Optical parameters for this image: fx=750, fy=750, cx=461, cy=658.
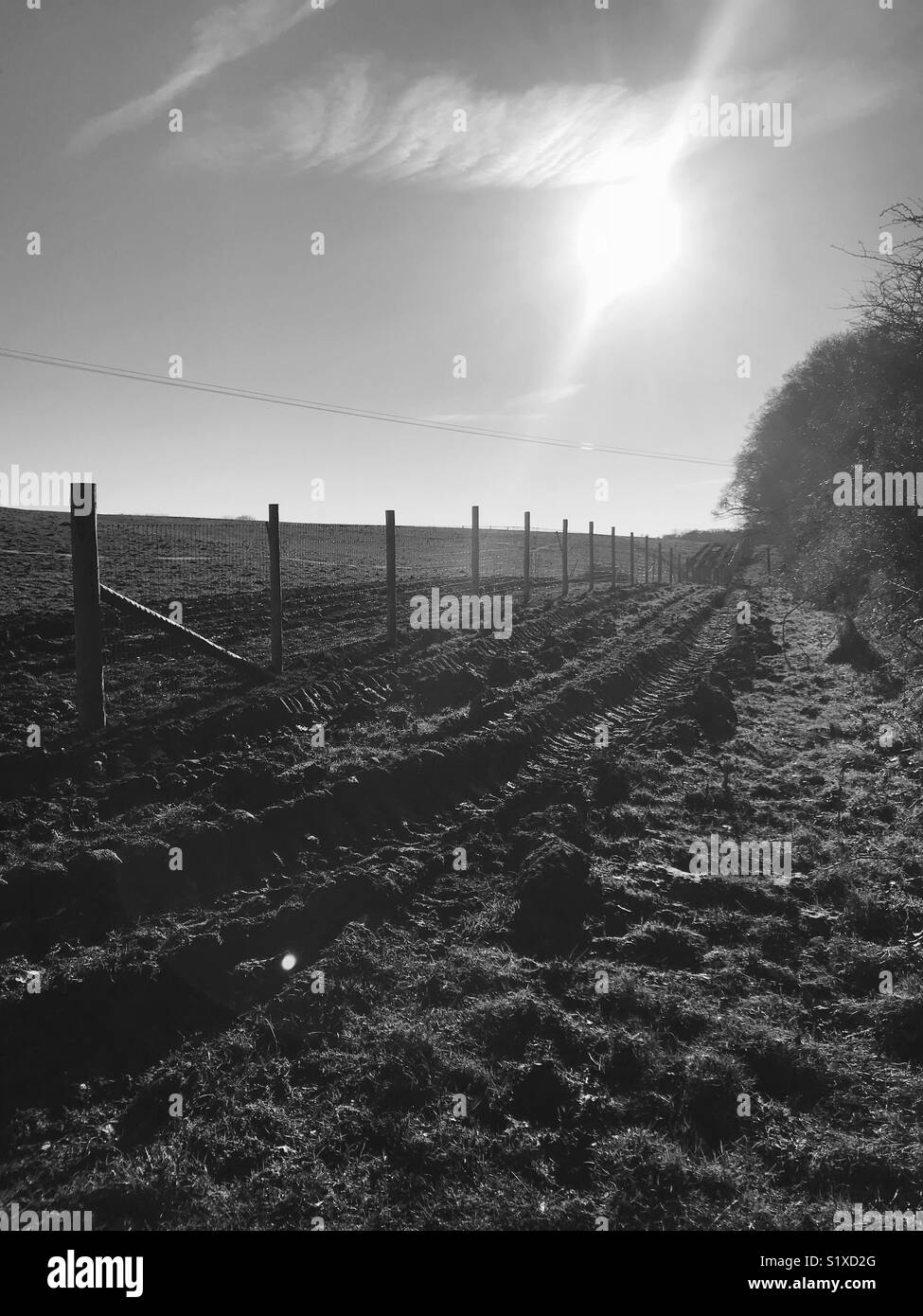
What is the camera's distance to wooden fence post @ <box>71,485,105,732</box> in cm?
688

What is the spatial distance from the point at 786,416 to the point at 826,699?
120 ft

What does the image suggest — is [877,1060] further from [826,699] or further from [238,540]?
[238,540]

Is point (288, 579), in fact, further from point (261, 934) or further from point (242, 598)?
point (261, 934)

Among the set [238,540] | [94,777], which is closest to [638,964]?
[94,777]

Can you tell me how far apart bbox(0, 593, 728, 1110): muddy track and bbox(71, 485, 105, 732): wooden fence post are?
8.59 ft

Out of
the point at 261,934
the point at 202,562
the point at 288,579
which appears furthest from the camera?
the point at 202,562

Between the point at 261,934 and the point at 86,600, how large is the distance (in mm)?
4126

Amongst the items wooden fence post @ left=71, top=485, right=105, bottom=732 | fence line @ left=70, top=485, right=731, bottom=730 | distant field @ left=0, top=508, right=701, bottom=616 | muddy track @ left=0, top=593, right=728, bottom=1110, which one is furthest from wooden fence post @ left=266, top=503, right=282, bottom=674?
distant field @ left=0, top=508, right=701, bottom=616

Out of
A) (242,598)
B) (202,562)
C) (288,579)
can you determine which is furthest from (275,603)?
(202,562)

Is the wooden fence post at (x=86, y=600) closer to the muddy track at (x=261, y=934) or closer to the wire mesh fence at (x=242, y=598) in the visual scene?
the wire mesh fence at (x=242, y=598)

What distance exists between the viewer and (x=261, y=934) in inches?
166

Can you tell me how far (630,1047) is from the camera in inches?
132

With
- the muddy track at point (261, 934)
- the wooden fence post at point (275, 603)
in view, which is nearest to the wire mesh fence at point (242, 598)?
the wooden fence post at point (275, 603)

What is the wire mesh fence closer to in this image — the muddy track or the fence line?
the fence line
